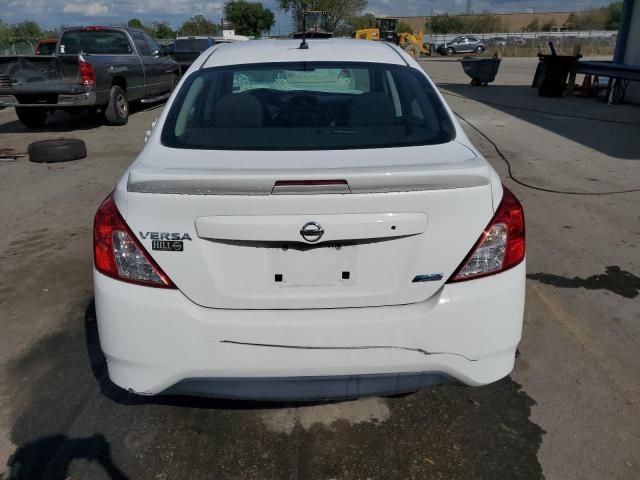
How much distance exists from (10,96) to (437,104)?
1012 centimetres

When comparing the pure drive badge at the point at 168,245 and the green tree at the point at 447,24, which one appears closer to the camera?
the pure drive badge at the point at 168,245

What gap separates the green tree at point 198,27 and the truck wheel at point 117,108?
67.7 metres

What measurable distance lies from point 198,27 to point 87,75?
237 ft

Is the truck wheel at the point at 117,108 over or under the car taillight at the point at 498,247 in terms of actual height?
under

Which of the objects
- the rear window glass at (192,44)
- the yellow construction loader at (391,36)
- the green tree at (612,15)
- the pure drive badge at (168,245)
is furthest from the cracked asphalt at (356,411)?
the green tree at (612,15)

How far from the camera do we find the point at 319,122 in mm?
2744

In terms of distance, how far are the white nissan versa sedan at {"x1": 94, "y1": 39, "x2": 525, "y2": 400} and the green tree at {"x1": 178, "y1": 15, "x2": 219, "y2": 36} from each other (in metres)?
77.9

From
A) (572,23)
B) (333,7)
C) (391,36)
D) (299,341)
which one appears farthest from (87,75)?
(572,23)

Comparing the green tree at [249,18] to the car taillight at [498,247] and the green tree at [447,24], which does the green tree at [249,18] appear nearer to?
the green tree at [447,24]

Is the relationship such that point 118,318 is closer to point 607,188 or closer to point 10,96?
point 607,188

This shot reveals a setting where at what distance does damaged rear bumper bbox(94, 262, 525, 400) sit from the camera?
6.64 feet

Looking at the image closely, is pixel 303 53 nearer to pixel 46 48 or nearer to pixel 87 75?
pixel 87 75

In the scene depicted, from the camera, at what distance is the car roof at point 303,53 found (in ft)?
10.3

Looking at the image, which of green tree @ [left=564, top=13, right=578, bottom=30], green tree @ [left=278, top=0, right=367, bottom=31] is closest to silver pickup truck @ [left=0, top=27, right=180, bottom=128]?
green tree @ [left=278, top=0, right=367, bottom=31]
